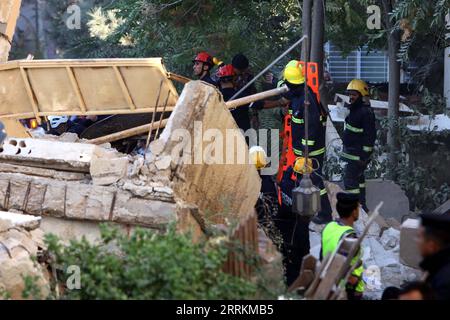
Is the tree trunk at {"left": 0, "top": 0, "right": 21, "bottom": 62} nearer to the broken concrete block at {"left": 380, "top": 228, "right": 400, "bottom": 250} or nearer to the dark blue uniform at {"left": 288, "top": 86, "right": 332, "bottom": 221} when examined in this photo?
the dark blue uniform at {"left": 288, "top": 86, "right": 332, "bottom": 221}

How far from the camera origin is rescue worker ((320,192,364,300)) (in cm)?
654

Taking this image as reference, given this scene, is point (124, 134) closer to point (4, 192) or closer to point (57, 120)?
point (57, 120)

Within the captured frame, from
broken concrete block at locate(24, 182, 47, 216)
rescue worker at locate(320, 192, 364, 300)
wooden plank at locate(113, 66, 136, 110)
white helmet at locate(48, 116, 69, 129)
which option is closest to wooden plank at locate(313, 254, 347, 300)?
rescue worker at locate(320, 192, 364, 300)

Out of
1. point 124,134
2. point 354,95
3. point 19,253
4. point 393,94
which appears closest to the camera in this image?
point 19,253

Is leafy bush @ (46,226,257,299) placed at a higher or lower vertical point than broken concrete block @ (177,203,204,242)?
higher

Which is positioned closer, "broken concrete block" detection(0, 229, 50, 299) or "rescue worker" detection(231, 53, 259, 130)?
"broken concrete block" detection(0, 229, 50, 299)

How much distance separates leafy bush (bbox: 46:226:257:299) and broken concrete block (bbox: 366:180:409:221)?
6200mm

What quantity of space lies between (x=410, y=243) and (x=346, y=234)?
1112mm

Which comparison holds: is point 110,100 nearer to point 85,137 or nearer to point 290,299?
point 85,137

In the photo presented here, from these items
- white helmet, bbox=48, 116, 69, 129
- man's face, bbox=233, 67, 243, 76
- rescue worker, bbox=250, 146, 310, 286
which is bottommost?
rescue worker, bbox=250, 146, 310, 286

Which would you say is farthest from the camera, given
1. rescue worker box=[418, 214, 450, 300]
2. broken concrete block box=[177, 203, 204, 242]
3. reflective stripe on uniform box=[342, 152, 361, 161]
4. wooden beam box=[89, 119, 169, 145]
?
reflective stripe on uniform box=[342, 152, 361, 161]

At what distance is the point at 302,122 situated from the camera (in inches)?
406

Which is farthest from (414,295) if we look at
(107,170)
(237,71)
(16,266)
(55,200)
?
(237,71)

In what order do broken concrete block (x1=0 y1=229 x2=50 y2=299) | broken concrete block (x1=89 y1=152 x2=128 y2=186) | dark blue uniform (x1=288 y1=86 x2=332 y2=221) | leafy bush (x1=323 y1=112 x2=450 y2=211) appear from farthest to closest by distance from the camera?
leafy bush (x1=323 y1=112 x2=450 y2=211) < dark blue uniform (x1=288 y1=86 x2=332 y2=221) < broken concrete block (x1=89 y1=152 x2=128 y2=186) < broken concrete block (x1=0 y1=229 x2=50 y2=299)
